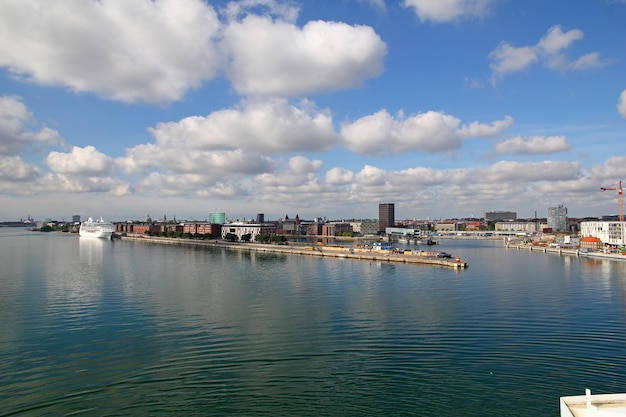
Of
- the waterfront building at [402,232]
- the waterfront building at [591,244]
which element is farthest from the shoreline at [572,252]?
the waterfront building at [402,232]

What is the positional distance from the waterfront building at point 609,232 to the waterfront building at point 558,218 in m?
53.0

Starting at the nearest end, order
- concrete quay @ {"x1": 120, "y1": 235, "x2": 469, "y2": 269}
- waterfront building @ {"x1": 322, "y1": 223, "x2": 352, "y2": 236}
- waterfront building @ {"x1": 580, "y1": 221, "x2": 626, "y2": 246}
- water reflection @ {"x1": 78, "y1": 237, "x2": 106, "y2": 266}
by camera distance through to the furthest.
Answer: concrete quay @ {"x1": 120, "y1": 235, "x2": 469, "y2": 269}, water reflection @ {"x1": 78, "y1": 237, "x2": 106, "y2": 266}, waterfront building @ {"x1": 580, "y1": 221, "x2": 626, "y2": 246}, waterfront building @ {"x1": 322, "y1": 223, "x2": 352, "y2": 236}

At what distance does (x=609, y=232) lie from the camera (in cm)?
4909

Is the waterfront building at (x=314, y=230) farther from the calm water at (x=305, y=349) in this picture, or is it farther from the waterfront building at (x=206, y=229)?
the calm water at (x=305, y=349)

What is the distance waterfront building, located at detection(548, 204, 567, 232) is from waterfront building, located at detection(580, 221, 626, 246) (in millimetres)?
52966

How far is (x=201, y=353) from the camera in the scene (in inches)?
391

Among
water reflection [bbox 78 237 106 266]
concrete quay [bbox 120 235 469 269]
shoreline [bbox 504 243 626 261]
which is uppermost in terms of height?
water reflection [bbox 78 237 106 266]

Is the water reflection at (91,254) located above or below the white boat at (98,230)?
below

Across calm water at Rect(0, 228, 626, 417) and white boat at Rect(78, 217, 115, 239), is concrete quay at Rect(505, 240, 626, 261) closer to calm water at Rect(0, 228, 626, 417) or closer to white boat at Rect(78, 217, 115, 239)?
calm water at Rect(0, 228, 626, 417)

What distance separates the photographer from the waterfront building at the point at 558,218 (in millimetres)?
101625

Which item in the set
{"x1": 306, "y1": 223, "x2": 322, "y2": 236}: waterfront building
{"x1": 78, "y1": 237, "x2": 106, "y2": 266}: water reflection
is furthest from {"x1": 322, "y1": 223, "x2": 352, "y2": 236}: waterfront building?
{"x1": 78, "y1": 237, "x2": 106, "y2": 266}: water reflection

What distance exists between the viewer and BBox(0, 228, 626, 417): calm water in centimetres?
746

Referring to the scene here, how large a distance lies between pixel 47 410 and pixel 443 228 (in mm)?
129827

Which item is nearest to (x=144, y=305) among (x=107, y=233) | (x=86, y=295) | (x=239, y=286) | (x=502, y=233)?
(x=86, y=295)
